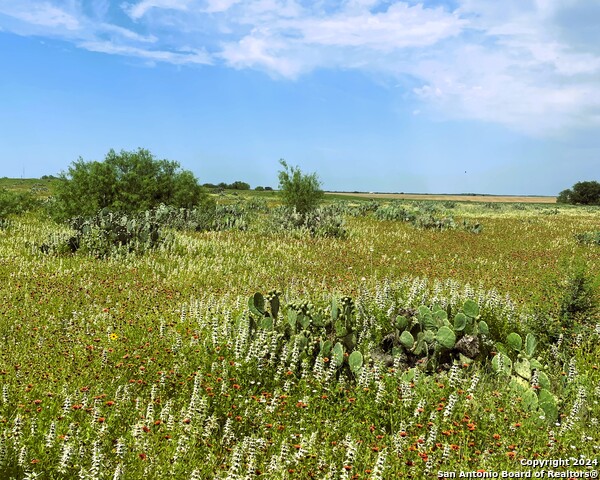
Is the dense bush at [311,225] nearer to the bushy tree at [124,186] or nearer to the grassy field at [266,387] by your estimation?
the bushy tree at [124,186]

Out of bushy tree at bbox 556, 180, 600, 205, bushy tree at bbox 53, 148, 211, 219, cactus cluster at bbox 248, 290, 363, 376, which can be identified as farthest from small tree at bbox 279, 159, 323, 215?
bushy tree at bbox 556, 180, 600, 205

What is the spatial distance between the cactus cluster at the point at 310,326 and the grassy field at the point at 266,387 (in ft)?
0.13

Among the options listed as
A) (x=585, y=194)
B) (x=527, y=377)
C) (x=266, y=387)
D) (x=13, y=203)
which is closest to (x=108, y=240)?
(x=266, y=387)

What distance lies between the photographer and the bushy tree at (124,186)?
19.8 m

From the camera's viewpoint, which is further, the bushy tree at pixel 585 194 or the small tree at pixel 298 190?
the bushy tree at pixel 585 194

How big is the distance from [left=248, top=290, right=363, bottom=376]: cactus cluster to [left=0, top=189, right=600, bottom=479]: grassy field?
0.04m

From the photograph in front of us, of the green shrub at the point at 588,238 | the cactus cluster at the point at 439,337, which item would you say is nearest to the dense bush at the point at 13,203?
the cactus cluster at the point at 439,337

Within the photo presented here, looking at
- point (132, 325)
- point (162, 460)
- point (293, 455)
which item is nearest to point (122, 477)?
point (162, 460)

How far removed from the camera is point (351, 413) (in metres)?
4.86

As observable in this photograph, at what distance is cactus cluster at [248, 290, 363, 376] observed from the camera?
6.10m

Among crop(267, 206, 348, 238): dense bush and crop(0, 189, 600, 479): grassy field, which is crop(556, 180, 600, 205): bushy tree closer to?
crop(267, 206, 348, 238): dense bush

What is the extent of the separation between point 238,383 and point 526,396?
10.4 ft

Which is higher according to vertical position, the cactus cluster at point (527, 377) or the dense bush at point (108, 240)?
the dense bush at point (108, 240)

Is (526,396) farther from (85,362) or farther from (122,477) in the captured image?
(85,362)
